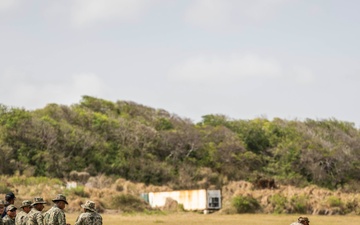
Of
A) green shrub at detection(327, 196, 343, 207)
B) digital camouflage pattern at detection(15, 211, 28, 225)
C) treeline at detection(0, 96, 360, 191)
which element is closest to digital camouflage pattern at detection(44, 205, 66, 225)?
digital camouflage pattern at detection(15, 211, 28, 225)

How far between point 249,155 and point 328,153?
28.2 ft

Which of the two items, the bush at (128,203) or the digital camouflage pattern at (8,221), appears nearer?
the digital camouflage pattern at (8,221)

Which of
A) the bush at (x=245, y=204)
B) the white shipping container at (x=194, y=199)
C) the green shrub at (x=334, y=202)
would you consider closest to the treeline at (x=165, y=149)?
the white shipping container at (x=194, y=199)

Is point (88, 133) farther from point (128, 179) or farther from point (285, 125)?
point (285, 125)

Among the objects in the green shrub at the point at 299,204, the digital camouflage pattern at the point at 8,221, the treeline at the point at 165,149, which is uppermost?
the treeline at the point at 165,149

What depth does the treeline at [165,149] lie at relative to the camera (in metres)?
69.8

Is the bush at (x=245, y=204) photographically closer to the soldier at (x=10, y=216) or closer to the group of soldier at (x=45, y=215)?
the group of soldier at (x=45, y=215)

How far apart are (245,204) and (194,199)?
381cm

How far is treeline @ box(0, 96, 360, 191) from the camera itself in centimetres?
6981

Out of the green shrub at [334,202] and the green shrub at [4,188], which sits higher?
the green shrub at [4,188]

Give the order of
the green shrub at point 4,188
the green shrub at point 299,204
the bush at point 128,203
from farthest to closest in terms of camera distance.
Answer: the green shrub at point 299,204, the green shrub at point 4,188, the bush at point 128,203

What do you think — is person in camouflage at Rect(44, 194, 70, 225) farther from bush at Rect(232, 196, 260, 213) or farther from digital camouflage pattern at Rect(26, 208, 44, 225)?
bush at Rect(232, 196, 260, 213)

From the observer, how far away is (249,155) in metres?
80.8

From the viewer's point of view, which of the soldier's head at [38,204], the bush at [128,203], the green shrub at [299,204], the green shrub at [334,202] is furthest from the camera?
the green shrub at [334,202]
